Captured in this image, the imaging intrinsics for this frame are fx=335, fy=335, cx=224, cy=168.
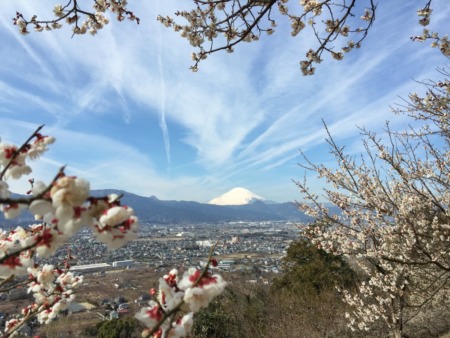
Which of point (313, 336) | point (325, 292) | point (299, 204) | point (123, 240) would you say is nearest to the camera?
point (123, 240)

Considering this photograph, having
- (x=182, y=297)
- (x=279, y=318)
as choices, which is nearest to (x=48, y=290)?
(x=182, y=297)

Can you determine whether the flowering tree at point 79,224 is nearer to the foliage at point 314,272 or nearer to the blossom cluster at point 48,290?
the blossom cluster at point 48,290

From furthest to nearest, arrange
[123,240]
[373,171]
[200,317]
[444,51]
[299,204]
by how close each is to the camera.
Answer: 1. [200,317]
2. [299,204]
3. [373,171]
4. [444,51]
5. [123,240]

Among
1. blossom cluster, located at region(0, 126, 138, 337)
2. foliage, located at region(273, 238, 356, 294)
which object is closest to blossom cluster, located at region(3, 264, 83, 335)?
blossom cluster, located at region(0, 126, 138, 337)

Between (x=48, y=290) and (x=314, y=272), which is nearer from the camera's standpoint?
(x=48, y=290)

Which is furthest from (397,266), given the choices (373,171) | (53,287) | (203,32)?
(53,287)

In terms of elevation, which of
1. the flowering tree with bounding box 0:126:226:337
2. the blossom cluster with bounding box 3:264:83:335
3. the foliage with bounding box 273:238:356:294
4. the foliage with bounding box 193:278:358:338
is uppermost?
the flowering tree with bounding box 0:126:226:337

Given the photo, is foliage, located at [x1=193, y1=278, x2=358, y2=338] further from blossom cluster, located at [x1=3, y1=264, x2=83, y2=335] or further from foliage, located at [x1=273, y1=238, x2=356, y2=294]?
blossom cluster, located at [x1=3, y1=264, x2=83, y2=335]

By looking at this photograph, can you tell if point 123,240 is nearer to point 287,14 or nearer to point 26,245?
point 26,245

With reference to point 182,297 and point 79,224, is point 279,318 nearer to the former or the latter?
point 182,297
